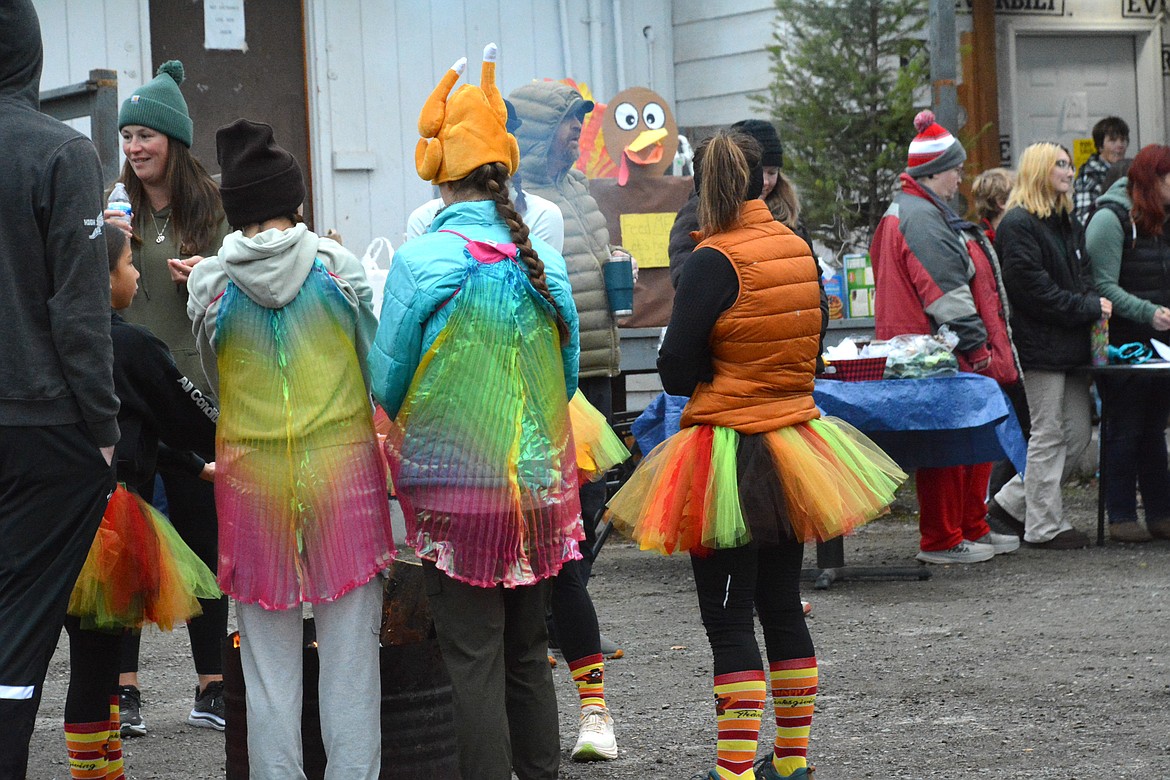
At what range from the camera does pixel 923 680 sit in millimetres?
5578

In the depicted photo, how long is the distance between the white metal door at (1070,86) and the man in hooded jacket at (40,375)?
10.9 m

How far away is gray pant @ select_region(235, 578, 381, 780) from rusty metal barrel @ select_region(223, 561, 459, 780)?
12cm

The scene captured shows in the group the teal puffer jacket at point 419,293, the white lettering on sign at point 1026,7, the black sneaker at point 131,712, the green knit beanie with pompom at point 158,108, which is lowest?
the black sneaker at point 131,712

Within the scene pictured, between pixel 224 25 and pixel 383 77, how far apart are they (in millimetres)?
1181

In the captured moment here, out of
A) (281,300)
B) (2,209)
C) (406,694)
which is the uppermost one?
(2,209)

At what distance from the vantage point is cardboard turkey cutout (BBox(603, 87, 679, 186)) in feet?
35.1

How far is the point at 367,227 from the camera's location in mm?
10883

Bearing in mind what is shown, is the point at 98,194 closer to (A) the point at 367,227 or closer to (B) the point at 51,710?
(B) the point at 51,710

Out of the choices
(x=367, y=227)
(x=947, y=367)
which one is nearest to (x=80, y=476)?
(x=947, y=367)

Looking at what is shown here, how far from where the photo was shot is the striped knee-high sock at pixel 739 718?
402 centimetres

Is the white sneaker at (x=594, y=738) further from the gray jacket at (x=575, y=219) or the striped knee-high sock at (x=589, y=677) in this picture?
the gray jacket at (x=575, y=219)

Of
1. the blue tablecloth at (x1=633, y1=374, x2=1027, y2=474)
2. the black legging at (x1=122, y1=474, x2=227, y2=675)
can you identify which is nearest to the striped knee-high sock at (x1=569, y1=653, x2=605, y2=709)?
the black legging at (x1=122, y1=474, x2=227, y2=675)

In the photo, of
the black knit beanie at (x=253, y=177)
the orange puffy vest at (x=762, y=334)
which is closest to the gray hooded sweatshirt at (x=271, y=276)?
the black knit beanie at (x=253, y=177)

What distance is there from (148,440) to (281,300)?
35.4 inches
